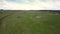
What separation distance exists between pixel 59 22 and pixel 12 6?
586 mm

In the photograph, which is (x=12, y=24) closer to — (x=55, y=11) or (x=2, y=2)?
(x=2, y=2)

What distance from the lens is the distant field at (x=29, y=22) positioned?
1098mm

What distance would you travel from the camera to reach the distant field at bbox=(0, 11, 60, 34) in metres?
1.10

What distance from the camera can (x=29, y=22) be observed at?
121 cm

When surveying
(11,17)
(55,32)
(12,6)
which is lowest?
(55,32)

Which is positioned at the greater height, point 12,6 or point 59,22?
point 12,6

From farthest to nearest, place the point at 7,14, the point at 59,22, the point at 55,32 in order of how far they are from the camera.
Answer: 1. the point at 7,14
2. the point at 59,22
3. the point at 55,32

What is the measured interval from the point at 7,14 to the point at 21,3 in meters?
0.23

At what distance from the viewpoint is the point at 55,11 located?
137cm

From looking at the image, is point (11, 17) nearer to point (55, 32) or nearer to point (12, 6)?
point (12, 6)

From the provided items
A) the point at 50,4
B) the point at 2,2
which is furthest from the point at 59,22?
the point at 2,2

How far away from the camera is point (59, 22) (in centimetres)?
121

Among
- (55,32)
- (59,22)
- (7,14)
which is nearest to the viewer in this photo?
(55,32)

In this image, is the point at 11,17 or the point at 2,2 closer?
the point at 11,17
